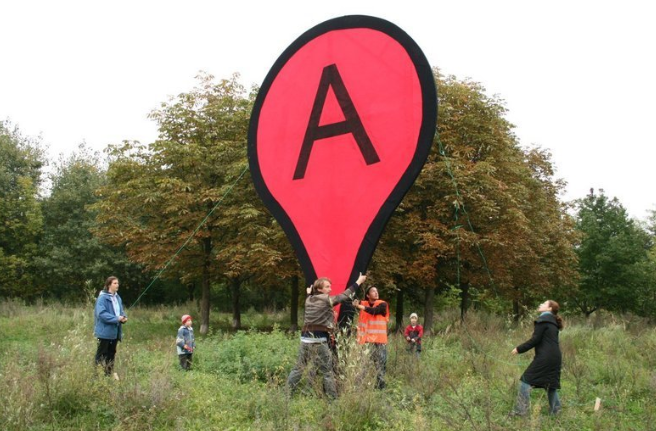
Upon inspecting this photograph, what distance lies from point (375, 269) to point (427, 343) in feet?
15.5

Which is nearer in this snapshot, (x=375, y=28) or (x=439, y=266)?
(x=375, y=28)

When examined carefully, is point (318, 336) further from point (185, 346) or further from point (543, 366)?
point (185, 346)

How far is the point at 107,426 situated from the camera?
5.24 metres

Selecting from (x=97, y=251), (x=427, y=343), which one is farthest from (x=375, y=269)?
(x=97, y=251)

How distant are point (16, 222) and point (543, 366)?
104 ft

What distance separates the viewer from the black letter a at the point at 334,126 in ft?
26.2

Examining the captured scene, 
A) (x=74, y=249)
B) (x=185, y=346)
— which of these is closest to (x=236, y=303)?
(x=185, y=346)

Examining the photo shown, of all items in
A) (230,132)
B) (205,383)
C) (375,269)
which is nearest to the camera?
(205,383)

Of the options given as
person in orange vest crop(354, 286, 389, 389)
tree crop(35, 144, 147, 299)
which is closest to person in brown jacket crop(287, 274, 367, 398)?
person in orange vest crop(354, 286, 389, 389)

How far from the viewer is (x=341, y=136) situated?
8250 millimetres

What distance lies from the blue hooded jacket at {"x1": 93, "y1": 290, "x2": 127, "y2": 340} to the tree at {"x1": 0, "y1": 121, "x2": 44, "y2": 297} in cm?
2617

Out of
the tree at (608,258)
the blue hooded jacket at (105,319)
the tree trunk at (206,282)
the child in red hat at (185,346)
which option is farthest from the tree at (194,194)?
the tree at (608,258)

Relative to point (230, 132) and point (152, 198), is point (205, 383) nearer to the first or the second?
point (152, 198)

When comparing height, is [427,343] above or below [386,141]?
below
